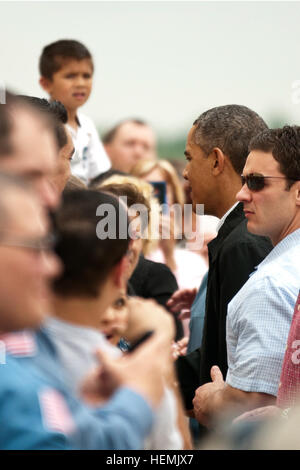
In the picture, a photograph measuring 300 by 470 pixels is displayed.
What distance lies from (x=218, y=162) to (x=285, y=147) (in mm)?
680

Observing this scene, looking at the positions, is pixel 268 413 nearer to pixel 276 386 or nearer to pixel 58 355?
pixel 276 386

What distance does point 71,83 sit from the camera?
5.36 meters

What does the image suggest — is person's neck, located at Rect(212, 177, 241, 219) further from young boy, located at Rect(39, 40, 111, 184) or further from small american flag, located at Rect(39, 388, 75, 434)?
small american flag, located at Rect(39, 388, 75, 434)

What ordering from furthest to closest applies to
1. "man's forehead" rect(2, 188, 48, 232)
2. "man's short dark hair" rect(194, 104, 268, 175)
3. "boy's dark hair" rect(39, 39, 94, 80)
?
"boy's dark hair" rect(39, 39, 94, 80)
"man's short dark hair" rect(194, 104, 268, 175)
"man's forehead" rect(2, 188, 48, 232)

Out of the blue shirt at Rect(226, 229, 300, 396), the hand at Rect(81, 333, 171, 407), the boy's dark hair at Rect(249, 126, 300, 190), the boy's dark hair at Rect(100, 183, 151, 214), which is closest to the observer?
the hand at Rect(81, 333, 171, 407)

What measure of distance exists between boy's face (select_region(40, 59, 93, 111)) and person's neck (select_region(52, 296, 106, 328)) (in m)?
4.01

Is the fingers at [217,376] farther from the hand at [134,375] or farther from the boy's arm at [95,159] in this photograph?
the boy's arm at [95,159]

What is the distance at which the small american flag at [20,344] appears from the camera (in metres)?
1.36

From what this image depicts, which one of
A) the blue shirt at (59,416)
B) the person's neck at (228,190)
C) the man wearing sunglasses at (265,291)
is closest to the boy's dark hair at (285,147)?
the man wearing sunglasses at (265,291)

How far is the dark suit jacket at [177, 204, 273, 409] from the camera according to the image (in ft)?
10.2

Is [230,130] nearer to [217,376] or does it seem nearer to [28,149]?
[217,376]

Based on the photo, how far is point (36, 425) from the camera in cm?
125

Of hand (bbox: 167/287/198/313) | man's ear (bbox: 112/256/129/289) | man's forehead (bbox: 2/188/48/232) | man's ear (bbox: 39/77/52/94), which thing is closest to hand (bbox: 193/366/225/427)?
hand (bbox: 167/287/198/313)

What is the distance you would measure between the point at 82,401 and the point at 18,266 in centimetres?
24
